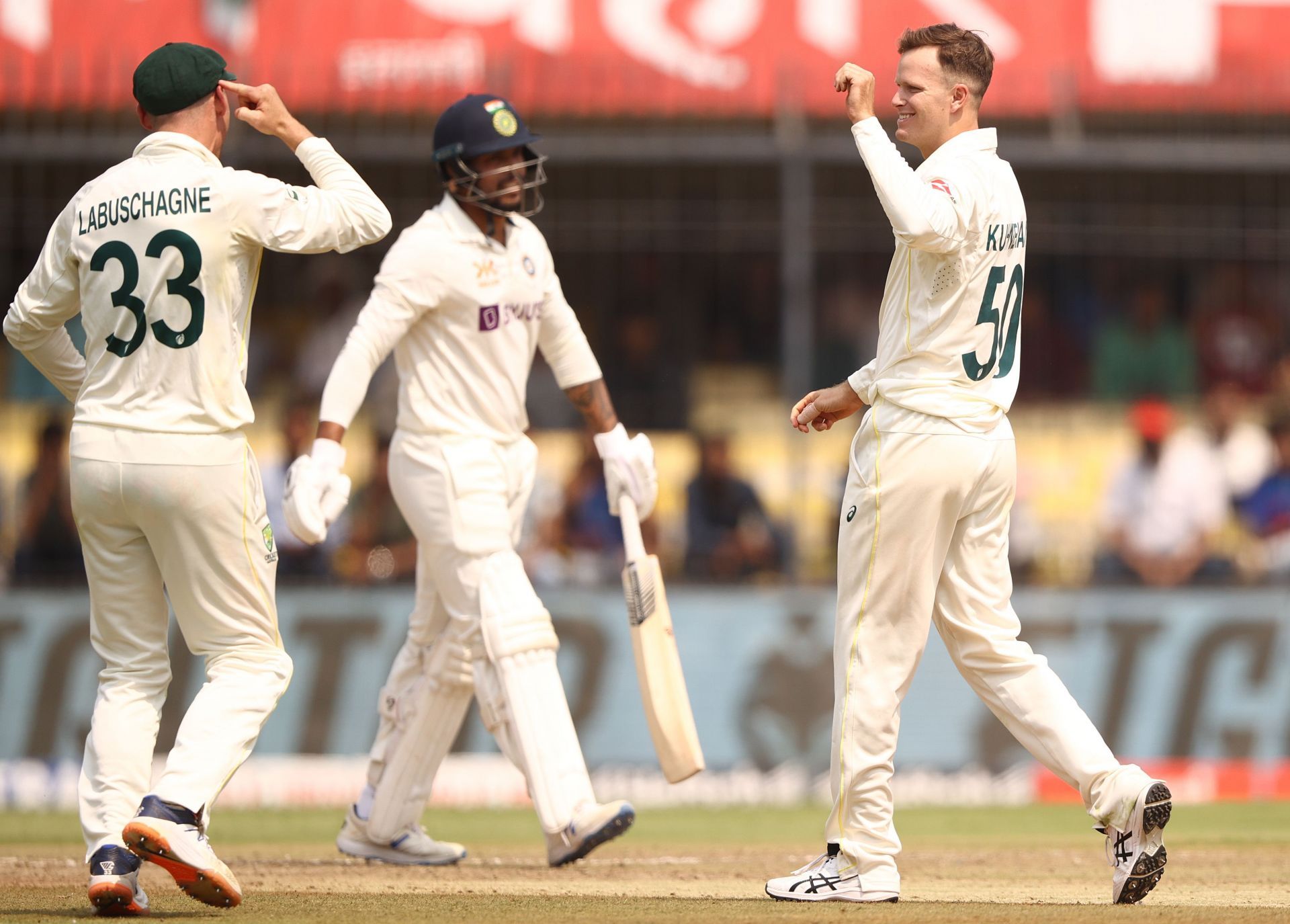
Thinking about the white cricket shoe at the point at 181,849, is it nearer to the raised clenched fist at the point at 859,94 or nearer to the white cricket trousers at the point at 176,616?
the white cricket trousers at the point at 176,616

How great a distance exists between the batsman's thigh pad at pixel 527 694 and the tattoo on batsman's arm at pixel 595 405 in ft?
1.97

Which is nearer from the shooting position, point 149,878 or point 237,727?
point 237,727

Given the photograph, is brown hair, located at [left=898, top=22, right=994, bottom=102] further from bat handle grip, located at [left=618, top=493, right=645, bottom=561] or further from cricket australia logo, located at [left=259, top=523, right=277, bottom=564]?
cricket australia logo, located at [left=259, top=523, right=277, bottom=564]

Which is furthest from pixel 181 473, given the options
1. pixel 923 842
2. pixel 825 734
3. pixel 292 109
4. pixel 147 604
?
pixel 292 109

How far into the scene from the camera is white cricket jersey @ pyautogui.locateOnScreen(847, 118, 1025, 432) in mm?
5176

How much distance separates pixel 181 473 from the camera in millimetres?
5059

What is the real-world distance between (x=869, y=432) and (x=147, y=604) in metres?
2.07

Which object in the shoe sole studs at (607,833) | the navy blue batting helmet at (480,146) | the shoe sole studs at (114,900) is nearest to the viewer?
the shoe sole studs at (114,900)

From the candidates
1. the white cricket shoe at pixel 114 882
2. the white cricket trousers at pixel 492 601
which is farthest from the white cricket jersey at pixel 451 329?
the white cricket shoe at pixel 114 882

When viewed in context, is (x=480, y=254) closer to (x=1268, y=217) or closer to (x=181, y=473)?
(x=181, y=473)

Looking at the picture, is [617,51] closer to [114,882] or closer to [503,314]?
[503,314]

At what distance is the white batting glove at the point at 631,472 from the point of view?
6367mm

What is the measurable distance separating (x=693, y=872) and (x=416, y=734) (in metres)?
1.07

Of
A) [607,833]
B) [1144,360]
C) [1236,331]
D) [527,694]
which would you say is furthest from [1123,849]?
[1236,331]
